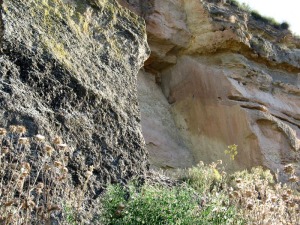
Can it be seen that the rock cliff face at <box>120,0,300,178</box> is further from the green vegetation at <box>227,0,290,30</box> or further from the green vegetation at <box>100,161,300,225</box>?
the green vegetation at <box>100,161,300,225</box>

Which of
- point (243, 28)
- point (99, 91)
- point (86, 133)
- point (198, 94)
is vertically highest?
point (243, 28)

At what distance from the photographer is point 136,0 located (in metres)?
12.5

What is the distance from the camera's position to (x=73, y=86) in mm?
5551

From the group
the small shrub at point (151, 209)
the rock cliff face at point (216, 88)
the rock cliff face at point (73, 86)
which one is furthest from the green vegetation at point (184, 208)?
the rock cliff face at point (216, 88)

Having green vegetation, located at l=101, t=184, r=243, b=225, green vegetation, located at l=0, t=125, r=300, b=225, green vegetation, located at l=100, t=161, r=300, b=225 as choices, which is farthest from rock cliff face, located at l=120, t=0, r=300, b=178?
green vegetation, located at l=101, t=184, r=243, b=225

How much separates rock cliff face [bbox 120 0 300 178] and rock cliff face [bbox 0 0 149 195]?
4847 mm

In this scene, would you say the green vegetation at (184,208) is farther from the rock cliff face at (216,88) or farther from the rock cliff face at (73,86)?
the rock cliff face at (216,88)

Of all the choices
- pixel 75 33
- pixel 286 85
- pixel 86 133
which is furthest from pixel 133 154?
pixel 286 85

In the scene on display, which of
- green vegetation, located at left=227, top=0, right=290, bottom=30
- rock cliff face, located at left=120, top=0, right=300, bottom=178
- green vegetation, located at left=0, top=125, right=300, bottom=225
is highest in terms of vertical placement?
green vegetation, located at left=227, top=0, right=290, bottom=30

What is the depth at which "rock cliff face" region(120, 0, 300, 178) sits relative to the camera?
11516 millimetres

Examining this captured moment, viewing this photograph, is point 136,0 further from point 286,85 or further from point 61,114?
point 61,114

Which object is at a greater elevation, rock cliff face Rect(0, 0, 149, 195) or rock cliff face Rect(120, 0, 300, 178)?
rock cliff face Rect(120, 0, 300, 178)

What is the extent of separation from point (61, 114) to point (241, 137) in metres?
6.86

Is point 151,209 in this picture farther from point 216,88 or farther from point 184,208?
point 216,88
